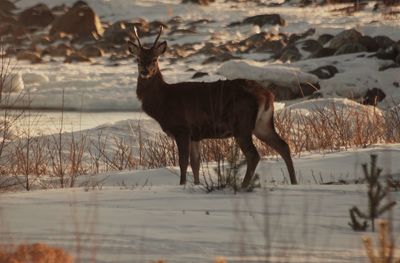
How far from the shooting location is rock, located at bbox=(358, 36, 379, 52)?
24031 mm

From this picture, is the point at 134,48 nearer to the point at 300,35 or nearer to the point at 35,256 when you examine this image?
the point at 35,256

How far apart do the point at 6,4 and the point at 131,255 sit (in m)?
38.7

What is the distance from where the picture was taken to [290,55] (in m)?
27.6

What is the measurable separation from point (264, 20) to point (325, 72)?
49.0 ft

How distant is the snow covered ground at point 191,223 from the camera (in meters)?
3.95

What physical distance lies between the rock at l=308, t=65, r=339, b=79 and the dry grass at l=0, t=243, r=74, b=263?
1826 cm

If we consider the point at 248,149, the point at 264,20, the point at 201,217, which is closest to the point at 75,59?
the point at 264,20

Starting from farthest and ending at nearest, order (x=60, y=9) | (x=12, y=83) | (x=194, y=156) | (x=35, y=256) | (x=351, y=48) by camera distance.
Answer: (x=60, y=9)
(x=351, y=48)
(x=12, y=83)
(x=194, y=156)
(x=35, y=256)

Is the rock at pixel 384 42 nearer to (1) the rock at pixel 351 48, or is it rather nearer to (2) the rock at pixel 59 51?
(1) the rock at pixel 351 48

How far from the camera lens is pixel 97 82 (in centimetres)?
2573

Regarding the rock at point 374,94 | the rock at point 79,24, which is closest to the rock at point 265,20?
the rock at point 79,24

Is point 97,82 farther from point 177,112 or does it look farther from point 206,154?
point 177,112

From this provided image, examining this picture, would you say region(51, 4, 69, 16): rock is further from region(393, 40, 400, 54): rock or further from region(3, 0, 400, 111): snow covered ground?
region(393, 40, 400, 54): rock

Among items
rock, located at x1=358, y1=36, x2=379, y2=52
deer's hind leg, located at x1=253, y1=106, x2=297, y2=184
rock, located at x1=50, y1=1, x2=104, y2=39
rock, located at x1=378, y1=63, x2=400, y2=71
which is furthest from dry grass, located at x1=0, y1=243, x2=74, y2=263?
rock, located at x1=50, y1=1, x2=104, y2=39
